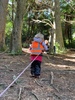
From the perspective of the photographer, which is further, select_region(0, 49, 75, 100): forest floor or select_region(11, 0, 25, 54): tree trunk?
select_region(11, 0, 25, 54): tree trunk

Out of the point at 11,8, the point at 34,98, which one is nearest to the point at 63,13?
the point at 11,8

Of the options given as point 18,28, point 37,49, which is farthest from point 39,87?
point 18,28

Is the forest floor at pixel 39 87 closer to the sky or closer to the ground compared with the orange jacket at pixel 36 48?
closer to the ground

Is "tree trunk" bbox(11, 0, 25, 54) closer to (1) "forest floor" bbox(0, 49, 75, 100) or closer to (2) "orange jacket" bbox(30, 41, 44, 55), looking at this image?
(1) "forest floor" bbox(0, 49, 75, 100)

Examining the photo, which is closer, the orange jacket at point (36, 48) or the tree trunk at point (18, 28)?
the orange jacket at point (36, 48)

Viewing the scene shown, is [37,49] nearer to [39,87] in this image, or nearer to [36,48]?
[36,48]

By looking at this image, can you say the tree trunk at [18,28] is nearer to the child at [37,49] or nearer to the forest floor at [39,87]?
the forest floor at [39,87]

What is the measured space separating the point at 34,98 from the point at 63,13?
21.4 m

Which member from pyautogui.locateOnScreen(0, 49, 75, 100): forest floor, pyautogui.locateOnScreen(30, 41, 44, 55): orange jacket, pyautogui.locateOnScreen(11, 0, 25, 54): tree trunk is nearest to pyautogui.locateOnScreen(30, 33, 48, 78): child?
pyautogui.locateOnScreen(30, 41, 44, 55): orange jacket

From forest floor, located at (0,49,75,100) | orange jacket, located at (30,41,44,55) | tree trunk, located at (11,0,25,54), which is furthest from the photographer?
tree trunk, located at (11,0,25,54)

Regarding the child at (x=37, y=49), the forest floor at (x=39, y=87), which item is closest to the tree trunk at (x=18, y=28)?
the forest floor at (x=39, y=87)

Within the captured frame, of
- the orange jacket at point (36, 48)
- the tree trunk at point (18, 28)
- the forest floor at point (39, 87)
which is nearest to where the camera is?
the forest floor at point (39, 87)

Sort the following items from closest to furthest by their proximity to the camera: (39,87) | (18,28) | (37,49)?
(39,87)
(37,49)
(18,28)

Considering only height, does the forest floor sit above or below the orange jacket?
below
